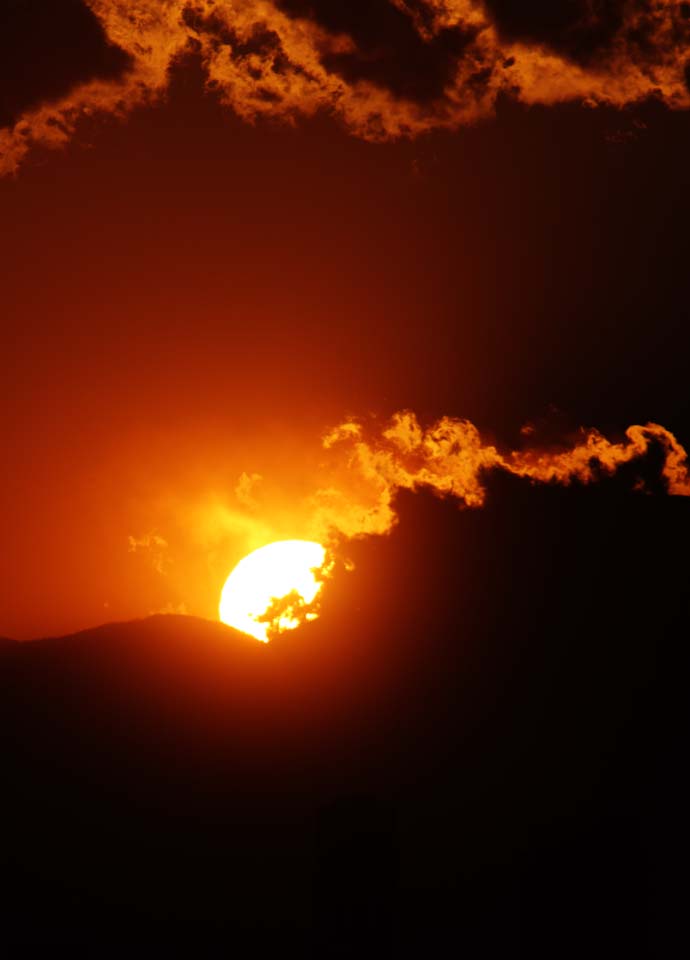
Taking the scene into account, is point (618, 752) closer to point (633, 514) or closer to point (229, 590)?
point (633, 514)

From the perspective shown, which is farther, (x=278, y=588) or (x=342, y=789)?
(x=278, y=588)

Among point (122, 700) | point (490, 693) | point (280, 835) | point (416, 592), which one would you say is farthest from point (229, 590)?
point (280, 835)

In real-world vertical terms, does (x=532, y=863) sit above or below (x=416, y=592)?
below

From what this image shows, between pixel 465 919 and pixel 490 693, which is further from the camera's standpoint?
pixel 490 693

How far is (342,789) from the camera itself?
2073cm

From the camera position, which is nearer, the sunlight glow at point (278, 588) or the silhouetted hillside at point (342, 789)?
the silhouetted hillside at point (342, 789)

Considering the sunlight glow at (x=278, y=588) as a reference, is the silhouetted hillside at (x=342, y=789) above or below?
below

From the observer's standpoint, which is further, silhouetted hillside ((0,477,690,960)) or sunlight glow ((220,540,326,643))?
sunlight glow ((220,540,326,643))

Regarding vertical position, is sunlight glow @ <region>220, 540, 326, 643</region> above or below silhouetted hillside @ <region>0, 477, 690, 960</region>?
above

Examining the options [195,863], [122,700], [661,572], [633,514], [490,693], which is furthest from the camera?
[633,514]

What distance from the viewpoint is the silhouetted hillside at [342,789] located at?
635 inches

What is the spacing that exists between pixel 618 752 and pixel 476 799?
483 centimetres

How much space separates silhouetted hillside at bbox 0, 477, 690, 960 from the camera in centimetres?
1614

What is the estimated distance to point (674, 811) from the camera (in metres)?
22.6
